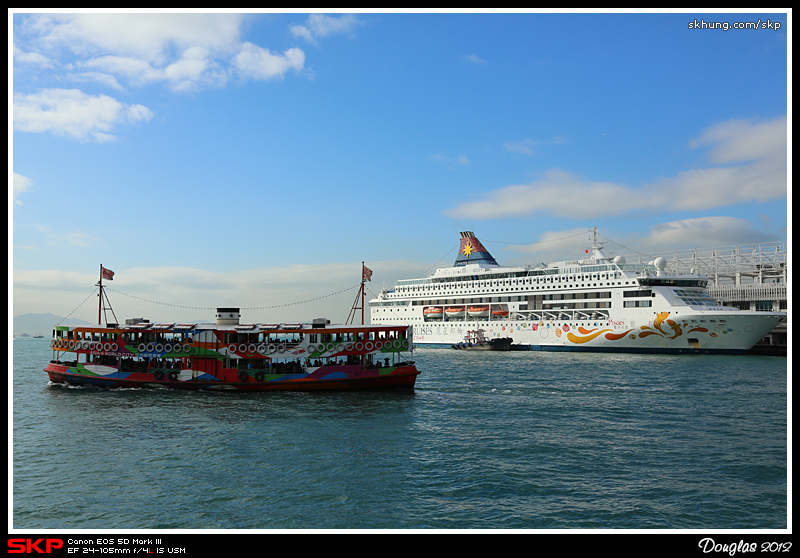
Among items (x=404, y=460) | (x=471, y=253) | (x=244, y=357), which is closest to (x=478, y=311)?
(x=471, y=253)

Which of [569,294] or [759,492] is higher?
[569,294]

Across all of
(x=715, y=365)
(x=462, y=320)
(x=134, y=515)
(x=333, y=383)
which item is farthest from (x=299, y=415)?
(x=462, y=320)

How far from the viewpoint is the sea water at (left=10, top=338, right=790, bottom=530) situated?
1359 centimetres

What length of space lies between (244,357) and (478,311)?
50.9m

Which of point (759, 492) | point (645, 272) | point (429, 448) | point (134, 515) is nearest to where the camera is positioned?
point (134, 515)

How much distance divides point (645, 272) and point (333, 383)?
4614cm

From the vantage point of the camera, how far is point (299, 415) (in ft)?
83.9

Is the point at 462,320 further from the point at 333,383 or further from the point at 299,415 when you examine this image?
the point at 299,415

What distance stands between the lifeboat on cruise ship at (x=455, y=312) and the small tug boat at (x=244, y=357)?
1907 inches

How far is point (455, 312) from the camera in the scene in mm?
82500

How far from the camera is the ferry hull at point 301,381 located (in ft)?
107

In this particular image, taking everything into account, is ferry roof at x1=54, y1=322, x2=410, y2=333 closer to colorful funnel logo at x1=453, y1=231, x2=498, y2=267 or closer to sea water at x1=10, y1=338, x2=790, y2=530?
sea water at x1=10, y1=338, x2=790, y2=530

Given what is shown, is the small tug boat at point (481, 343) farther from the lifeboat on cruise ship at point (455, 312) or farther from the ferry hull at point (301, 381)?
the ferry hull at point (301, 381)
